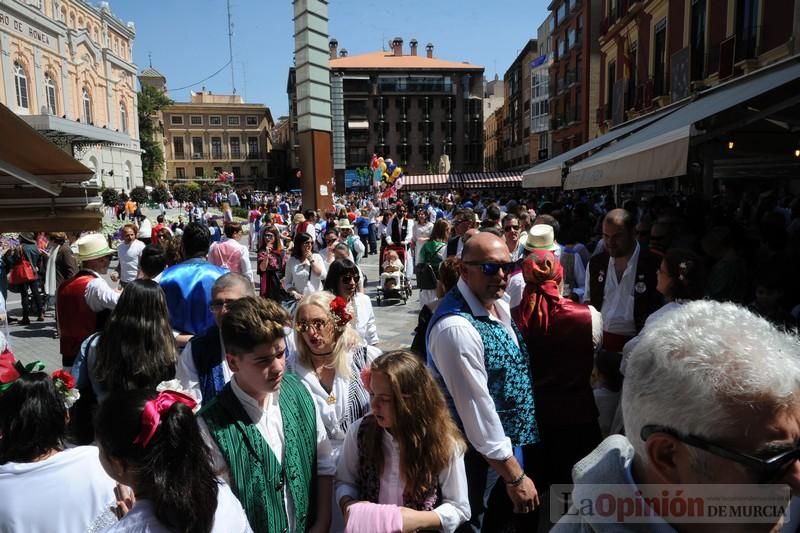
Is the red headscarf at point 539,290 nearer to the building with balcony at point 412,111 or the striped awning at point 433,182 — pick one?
the striped awning at point 433,182

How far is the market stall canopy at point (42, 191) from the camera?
3113 millimetres

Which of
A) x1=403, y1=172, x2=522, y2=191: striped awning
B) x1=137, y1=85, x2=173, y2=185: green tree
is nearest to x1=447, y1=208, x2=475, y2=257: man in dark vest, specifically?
x1=403, y1=172, x2=522, y2=191: striped awning

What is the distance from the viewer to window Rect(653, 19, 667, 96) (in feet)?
59.0

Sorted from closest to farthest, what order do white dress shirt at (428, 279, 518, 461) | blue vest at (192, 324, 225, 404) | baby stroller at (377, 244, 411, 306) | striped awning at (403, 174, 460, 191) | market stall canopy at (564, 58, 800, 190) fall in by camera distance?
white dress shirt at (428, 279, 518, 461) → blue vest at (192, 324, 225, 404) → market stall canopy at (564, 58, 800, 190) → baby stroller at (377, 244, 411, 306) → striped awning at (403, 174, 460, 191)

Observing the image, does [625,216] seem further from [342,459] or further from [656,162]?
Result: [342,459]

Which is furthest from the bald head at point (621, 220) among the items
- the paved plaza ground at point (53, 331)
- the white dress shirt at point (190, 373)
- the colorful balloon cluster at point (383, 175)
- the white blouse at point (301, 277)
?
the colorful balloon cluster at point (383, 175)

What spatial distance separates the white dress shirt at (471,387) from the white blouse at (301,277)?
3.91 m

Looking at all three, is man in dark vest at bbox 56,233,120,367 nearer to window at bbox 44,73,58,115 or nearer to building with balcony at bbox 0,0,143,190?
building with balcony at bbox 0,0,143,190

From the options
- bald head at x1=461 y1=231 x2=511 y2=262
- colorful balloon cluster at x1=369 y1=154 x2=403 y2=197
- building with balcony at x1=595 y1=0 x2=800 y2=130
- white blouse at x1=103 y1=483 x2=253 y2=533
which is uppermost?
building with balcony at x1=595 y1=0 x2=800 y2=130

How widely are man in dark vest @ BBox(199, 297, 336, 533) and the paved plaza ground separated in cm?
485

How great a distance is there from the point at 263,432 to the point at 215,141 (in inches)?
3561

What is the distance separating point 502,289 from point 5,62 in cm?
4307

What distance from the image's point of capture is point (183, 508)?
147 cm

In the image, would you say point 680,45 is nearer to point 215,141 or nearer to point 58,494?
point 58,494
